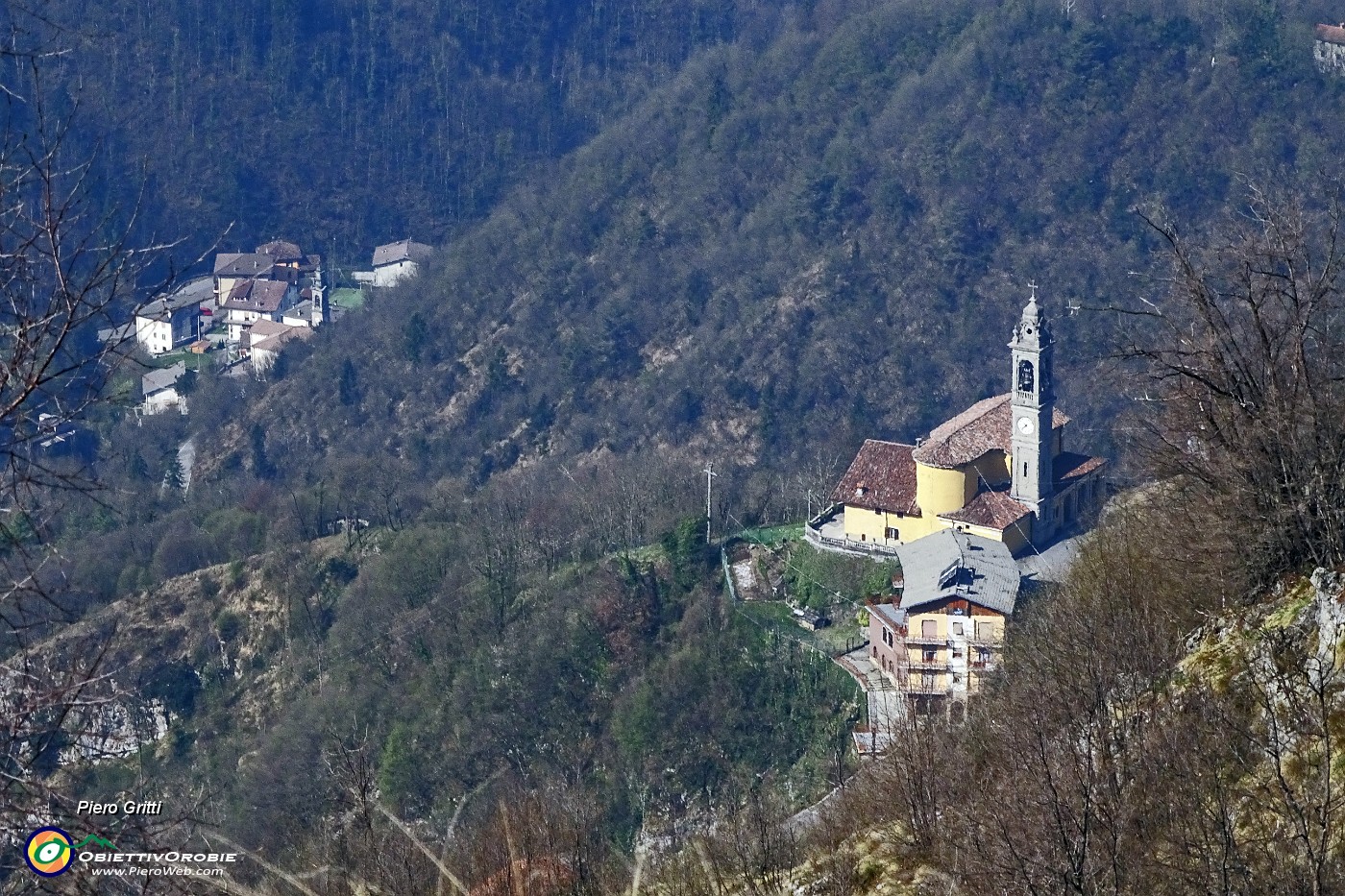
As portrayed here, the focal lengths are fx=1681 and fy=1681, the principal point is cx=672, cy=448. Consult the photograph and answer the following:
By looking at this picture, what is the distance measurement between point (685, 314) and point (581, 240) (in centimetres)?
967

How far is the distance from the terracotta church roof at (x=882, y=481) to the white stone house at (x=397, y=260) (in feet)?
168

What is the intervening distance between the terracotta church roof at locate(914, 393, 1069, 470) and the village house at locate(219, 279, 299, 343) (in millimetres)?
51013

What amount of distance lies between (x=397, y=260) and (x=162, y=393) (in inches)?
670

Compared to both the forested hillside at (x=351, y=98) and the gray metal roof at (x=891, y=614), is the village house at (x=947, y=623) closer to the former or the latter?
the gray metal roof at (x=891, y=614)

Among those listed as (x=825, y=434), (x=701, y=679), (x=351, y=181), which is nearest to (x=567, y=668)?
(x=701, y=679)

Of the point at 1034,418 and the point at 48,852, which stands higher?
the point at 48,852

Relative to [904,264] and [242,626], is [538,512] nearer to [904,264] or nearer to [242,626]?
[242,626]

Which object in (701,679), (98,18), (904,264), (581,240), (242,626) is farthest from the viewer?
(98,18)

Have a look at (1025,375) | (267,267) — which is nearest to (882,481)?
(1025,375)

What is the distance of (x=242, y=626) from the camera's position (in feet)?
152

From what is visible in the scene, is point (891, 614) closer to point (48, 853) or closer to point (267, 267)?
point (48, 853)

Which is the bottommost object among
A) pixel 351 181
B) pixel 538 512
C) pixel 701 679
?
pixel 351 181

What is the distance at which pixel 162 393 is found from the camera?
2940 inches

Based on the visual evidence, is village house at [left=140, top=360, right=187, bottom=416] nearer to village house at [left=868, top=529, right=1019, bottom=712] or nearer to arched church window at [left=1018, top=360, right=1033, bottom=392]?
arched church window at [left=1018, top=360, right=1033, bottom=392]
